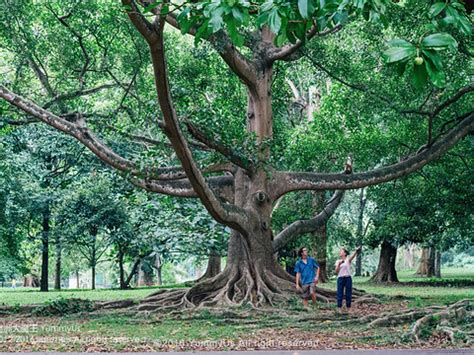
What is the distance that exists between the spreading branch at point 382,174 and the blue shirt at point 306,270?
1.89 meters

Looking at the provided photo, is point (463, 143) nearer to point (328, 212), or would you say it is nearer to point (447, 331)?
point (328, 212)

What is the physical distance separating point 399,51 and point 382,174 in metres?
11.6

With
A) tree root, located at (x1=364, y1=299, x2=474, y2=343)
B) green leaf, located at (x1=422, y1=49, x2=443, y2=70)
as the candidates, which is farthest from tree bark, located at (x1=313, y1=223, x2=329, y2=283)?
green leaf, located at (x1=422, y1=49, x2=443, y2=70)

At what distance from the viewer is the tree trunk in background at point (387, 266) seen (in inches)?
1080

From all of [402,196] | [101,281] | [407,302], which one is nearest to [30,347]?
[407,302]

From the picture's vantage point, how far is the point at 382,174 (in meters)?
14.3

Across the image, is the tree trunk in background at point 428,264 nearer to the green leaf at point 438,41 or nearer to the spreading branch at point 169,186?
the spreading branch at point 169,186

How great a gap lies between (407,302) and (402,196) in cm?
803

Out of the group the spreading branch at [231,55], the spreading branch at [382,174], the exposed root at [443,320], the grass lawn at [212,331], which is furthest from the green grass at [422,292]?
the spreading branch at [231,55]

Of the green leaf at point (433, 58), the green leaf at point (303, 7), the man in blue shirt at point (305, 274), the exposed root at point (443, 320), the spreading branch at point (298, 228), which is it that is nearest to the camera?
the green leaf at point (433, 58)

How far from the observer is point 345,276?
1261 cm

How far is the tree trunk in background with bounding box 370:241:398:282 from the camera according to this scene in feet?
90.0

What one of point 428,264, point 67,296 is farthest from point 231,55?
point 428,264

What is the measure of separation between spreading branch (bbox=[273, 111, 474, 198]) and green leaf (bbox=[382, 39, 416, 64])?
11261 millimetres
